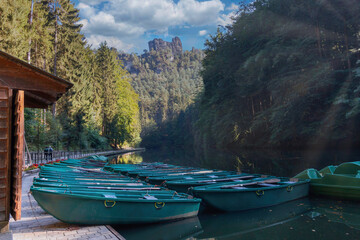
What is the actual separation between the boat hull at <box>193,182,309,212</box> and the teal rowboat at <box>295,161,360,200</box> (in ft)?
5.89

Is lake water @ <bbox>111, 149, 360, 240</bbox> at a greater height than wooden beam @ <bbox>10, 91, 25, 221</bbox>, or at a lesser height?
lesser

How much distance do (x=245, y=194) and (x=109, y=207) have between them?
4178mm

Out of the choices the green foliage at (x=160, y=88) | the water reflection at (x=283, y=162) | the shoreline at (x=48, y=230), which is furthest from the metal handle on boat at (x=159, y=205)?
the green foliage at (x=160, y=88)

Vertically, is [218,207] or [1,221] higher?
[1,221]

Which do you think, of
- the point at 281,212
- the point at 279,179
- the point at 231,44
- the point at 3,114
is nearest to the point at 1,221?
the point at 3,114

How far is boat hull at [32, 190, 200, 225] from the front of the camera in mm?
6566

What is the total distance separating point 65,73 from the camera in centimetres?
3656

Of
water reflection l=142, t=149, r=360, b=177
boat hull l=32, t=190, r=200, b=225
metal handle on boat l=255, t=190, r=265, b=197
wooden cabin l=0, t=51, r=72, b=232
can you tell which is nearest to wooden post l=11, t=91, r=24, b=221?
wooden cabin l=0, t=51, r=72, b=232

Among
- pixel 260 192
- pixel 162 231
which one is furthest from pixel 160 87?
pixel 162 231

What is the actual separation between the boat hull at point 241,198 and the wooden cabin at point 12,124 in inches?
195

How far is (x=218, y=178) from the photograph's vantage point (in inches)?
444

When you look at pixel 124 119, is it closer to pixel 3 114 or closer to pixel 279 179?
pixel 279 179

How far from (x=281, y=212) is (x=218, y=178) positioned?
284 centimetres

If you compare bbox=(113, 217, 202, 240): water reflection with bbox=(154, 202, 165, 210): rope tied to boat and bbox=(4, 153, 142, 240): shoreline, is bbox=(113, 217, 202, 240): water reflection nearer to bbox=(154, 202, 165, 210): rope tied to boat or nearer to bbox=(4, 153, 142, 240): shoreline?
bbox=(154, 202, 165, 210): rope tied to boat
